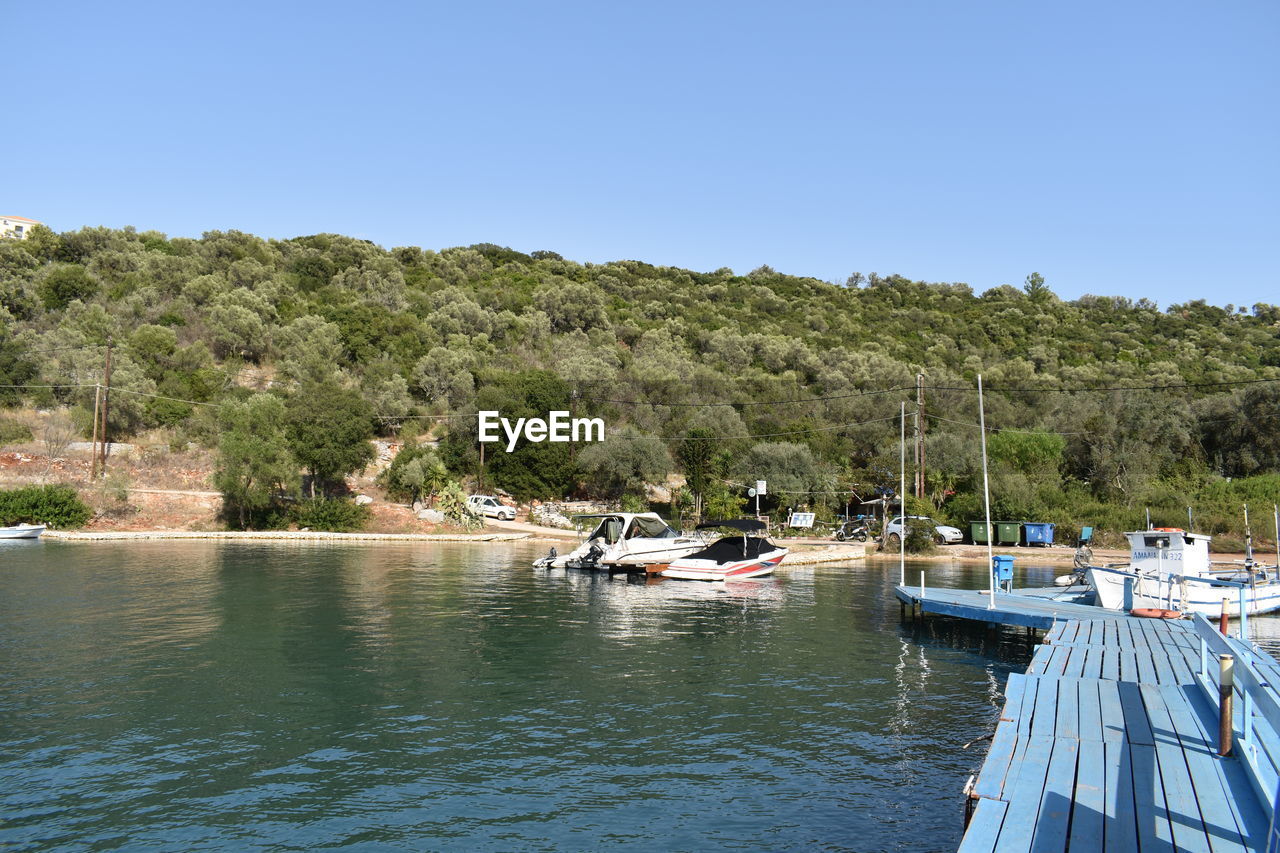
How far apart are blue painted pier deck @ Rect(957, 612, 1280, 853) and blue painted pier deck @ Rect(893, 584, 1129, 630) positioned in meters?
7.23

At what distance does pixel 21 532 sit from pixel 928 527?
4913 cm

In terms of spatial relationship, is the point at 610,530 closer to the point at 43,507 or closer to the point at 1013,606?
the point at 1013,606

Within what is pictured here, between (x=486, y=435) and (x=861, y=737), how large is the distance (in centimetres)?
5610

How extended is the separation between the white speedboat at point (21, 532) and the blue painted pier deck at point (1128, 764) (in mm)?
52063

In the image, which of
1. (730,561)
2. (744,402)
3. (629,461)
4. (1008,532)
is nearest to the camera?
(730,561)

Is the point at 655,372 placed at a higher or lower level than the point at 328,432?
higher

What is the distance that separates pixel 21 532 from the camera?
157ft

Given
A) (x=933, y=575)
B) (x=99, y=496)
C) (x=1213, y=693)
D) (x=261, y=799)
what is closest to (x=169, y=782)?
(x=261, y=799)

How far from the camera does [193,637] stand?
20234 millimetres

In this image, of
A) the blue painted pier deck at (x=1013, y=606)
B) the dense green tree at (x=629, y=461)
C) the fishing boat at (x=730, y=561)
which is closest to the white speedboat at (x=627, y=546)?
the fishing boat at (x=730, y=561)

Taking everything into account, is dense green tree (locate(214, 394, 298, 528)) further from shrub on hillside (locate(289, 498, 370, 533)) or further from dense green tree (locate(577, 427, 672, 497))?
dense green tree (locate(577, 427, 672, 497))

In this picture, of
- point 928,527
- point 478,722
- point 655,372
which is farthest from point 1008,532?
point 478,722

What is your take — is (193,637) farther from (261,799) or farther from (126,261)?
(126,261)

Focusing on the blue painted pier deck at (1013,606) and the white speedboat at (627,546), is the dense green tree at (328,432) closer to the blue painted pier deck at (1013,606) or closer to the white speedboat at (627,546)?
the white speedboat at (627,546)
